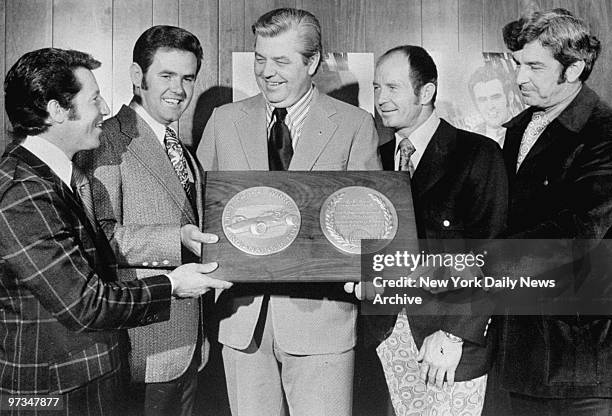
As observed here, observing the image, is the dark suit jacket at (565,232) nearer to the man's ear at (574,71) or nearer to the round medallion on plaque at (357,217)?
the man's ear at (574,71)

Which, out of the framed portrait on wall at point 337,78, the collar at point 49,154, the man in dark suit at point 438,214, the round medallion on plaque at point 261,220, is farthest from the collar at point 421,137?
the collar at point 49,154

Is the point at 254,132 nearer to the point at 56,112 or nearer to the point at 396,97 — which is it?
the point at 396,97

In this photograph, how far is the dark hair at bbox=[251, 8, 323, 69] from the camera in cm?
172

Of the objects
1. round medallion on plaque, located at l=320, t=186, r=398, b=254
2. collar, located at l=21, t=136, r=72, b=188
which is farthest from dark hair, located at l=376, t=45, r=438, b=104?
collar, located at l=21, t=136, r=72, b=188

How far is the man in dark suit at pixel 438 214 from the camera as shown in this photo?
1.69 metres

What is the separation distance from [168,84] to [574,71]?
3.61ft

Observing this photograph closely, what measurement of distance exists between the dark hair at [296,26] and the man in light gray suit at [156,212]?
0.76ft

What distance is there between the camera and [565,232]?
1730 millimetres

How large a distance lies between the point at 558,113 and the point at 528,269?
432 millimetres

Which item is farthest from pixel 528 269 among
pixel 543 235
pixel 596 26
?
pixel 596 26

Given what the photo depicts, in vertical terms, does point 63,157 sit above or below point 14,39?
below

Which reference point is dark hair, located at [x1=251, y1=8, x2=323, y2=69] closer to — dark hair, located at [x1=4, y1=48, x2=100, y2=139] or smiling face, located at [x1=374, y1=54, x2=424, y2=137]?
smiling face, located at [x1=374, y1=54, x2=424, y2=137]

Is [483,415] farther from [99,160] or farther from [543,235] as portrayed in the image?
[99,160]

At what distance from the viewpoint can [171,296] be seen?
1.53m
